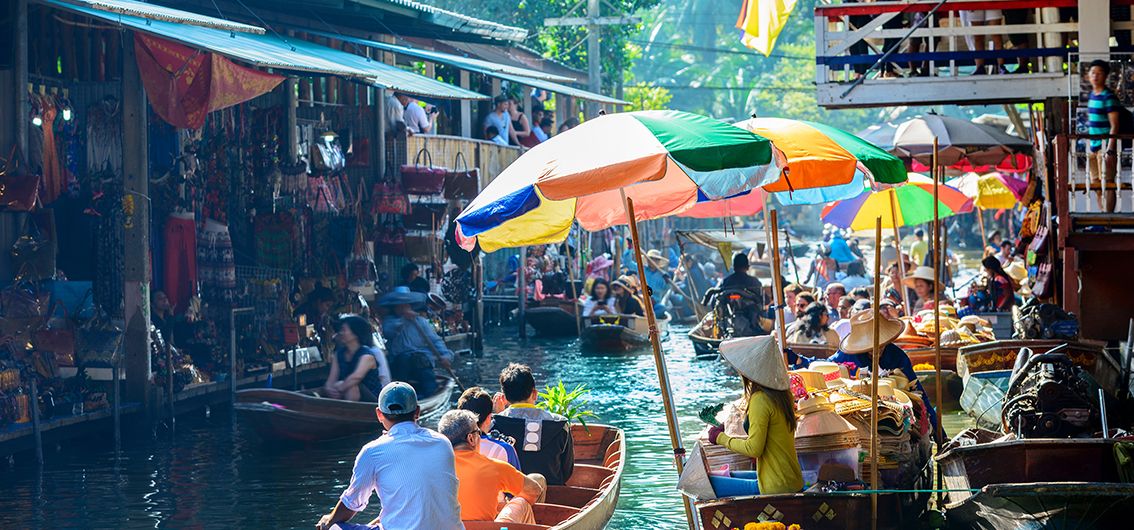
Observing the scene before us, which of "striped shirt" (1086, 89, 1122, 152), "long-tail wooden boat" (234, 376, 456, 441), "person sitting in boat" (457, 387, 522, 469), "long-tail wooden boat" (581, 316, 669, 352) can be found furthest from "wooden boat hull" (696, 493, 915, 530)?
"long-tail wooden boat" (581, 316, 669, 352)

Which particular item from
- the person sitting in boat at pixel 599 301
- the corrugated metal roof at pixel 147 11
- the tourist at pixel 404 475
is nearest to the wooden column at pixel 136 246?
the corrugated metal roof at pixel 147 11

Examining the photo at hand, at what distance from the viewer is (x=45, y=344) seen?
45.9ft

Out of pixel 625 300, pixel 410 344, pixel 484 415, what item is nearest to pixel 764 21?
pixel 410 344

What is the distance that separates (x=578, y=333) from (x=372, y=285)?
6.42 meters

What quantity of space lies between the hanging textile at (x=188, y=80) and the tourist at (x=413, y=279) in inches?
239

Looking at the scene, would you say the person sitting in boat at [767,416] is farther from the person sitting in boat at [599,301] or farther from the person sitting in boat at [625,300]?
the person sitting in boat at [625,300]

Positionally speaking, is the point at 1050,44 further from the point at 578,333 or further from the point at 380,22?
the point at 578,333

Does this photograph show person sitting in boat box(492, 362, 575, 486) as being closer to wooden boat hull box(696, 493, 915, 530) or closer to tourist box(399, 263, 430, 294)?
wooden boat hull box(696, 493, 915, 530)

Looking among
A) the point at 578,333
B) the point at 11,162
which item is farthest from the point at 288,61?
the point at 578,333

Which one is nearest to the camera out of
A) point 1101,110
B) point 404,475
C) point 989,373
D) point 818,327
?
point 404,475

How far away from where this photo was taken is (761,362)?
7461 millimetres

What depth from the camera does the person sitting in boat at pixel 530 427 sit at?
29.9ft

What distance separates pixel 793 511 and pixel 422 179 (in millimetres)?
13780

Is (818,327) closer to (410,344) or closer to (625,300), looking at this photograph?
(410,344)
